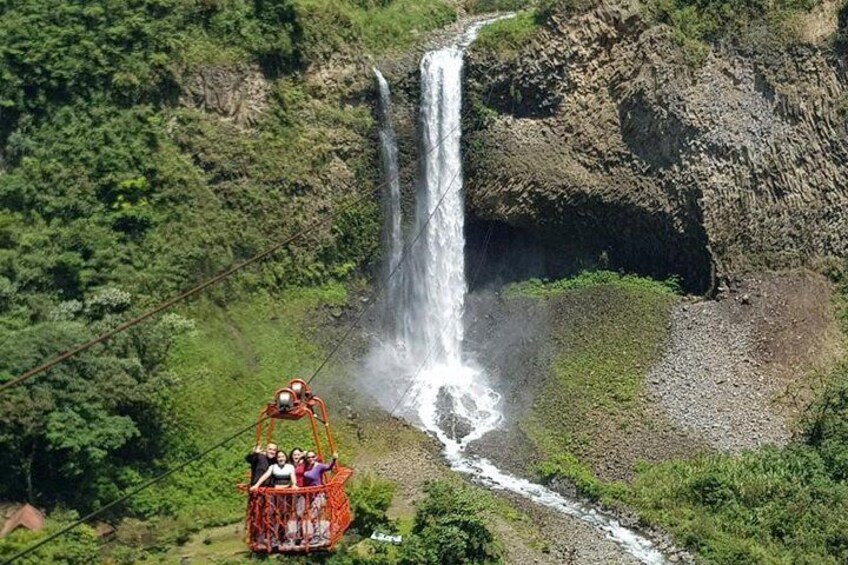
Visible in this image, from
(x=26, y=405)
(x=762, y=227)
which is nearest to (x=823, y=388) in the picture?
(x=762, y=227)

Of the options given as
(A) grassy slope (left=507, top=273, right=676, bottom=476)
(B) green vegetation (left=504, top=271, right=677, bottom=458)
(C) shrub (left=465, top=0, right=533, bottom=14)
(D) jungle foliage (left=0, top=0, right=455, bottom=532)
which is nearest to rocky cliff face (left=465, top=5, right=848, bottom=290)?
(B) green vegetation (left=504, top=271, right=677, bottom=458)

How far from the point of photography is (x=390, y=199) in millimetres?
37438

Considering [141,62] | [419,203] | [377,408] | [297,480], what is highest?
[141,62]

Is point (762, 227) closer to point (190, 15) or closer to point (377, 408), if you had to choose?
point (377, 408)

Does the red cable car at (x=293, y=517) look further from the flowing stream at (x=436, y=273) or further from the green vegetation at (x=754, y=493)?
the flowing stream at (x=436, y=273)

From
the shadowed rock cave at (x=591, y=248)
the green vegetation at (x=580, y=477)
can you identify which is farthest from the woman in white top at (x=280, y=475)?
the shadowed rock cave at (x=591, y=248)

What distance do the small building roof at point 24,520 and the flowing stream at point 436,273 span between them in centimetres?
1085

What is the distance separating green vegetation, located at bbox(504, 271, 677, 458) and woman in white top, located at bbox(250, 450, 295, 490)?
1310 centimetres

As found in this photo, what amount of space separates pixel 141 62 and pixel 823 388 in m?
20.5

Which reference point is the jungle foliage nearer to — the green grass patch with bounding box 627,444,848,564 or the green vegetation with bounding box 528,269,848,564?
the green vegetation with bounding box 528,269,848,564

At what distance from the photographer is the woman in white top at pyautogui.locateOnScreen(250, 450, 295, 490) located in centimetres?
1991

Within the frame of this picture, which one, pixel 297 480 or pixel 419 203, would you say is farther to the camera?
pixel 419 203

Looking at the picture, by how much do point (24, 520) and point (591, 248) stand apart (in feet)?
62.2

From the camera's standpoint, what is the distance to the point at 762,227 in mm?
36781
